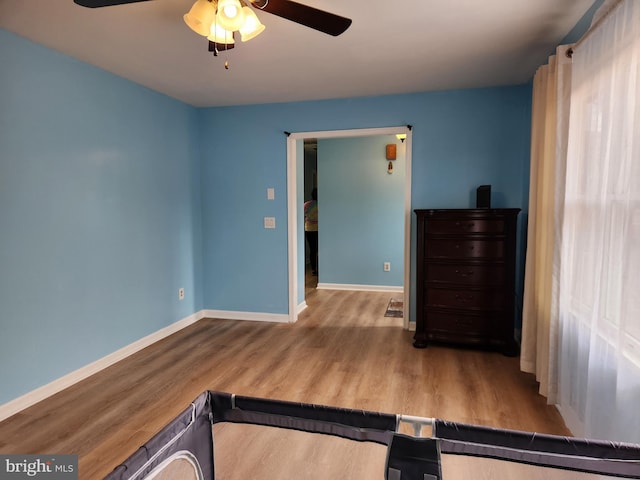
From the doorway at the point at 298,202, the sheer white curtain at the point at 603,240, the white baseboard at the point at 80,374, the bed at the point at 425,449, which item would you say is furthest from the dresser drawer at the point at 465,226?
the white baseboard at the point at 80,374

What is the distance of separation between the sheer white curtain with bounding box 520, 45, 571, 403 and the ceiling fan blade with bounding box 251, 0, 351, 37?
140cm

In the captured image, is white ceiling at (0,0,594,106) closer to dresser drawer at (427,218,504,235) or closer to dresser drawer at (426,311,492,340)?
dresser drawer at (427,218,504,235)

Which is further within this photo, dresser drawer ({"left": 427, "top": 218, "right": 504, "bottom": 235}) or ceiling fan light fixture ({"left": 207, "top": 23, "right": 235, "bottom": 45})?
dresser drawer ({"left": 427, "top": 218, "right": 504, "bottom": 235})

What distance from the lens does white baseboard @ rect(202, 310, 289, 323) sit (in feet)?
13.8

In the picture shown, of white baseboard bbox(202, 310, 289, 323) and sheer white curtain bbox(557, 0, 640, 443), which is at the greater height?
sheer white curtain bbox(557, 0, 640, 443)

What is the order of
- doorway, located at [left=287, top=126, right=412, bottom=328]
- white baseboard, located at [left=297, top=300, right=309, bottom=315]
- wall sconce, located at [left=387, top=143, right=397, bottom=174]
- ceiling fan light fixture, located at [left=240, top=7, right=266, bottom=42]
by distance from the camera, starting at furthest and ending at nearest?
wall sconce, located at [left=387, top=143, right=397, bottom=174], white baseboard, located at [left=297, top=300, right=309, bottom=315], doorway, located at [left=287, top=126, right=412, bottom=328], ceiling fan light fixture, located at [left=240, top=7, right=266, bottom=42]

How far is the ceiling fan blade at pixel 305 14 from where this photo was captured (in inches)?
62.3

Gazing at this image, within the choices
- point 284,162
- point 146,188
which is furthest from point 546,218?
point 146,188

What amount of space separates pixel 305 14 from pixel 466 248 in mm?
2329

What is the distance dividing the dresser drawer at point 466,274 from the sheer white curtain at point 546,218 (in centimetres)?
43

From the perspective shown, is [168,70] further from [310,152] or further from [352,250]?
[310,152]

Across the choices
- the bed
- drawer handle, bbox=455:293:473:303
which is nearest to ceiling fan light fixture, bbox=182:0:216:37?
the bed

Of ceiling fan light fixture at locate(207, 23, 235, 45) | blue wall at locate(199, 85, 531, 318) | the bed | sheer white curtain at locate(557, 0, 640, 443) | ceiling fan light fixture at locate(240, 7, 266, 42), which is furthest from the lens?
blue wall at locate(199, 85, 531, 318)

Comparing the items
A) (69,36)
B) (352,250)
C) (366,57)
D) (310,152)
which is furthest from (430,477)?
(310,152)
